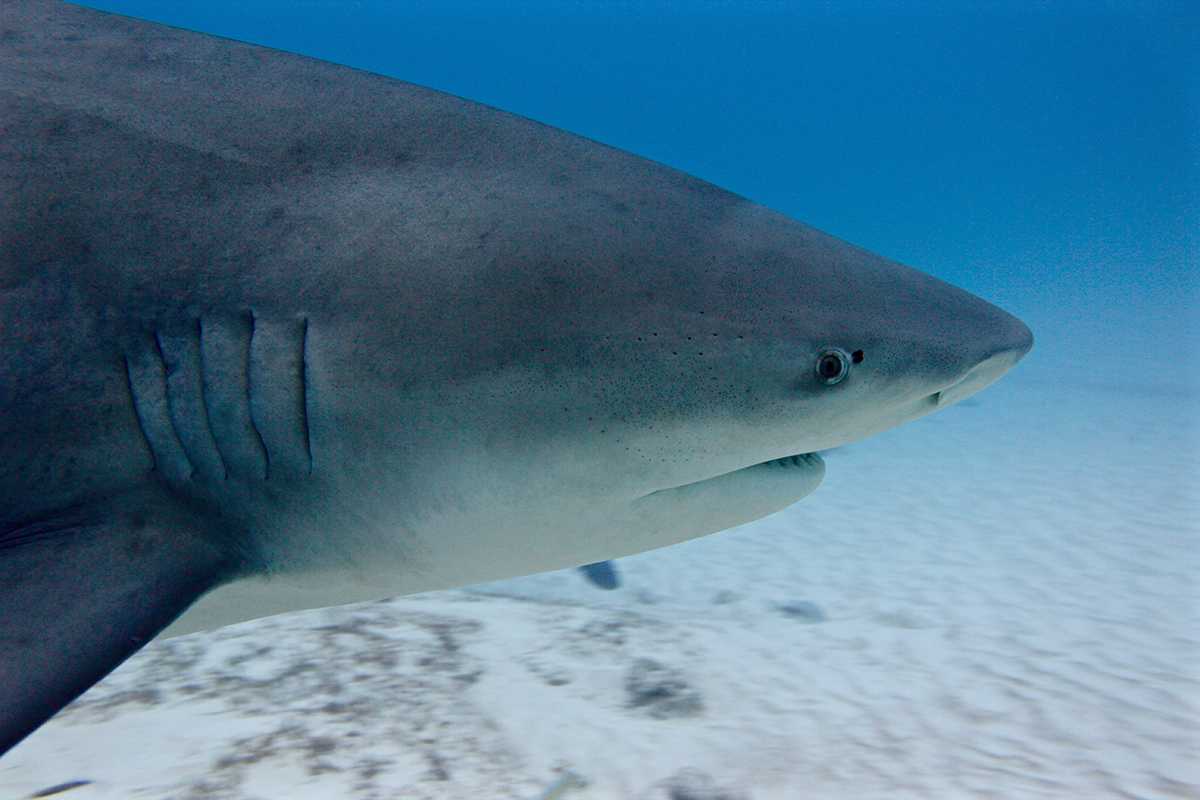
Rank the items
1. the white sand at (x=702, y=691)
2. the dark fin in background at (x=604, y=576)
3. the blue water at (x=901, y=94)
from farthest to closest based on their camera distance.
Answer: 1. the blue water at (x=901, y=94)
2. the dark fin in background at (x=604, y=576)
3. the white sand at (x=702, y=691)

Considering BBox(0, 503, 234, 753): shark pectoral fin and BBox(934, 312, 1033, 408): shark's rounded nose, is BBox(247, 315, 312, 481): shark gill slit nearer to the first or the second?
BBox(0, 503, 234, 753): shark pectoral fin

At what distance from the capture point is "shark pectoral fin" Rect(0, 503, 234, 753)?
85 cm

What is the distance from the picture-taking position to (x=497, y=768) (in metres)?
2.27

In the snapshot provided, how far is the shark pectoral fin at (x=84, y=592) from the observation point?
2.78 ft

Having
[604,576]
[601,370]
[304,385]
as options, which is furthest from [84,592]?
[604,576]

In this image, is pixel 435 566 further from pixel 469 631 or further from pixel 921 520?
pixel 921 520

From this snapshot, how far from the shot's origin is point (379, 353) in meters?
1.21

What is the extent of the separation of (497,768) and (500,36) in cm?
11454

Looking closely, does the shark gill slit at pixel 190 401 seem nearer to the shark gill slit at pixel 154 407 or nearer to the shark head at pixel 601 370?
the shark gill slit at pixel 154 407

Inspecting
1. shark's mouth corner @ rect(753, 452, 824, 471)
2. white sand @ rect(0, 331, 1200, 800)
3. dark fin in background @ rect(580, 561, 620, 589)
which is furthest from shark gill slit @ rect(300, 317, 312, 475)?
dark fin in background @ rect(580, 561, 620, 589)

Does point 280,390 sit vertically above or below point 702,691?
above

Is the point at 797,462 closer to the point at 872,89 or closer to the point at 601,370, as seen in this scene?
the point at 601,370

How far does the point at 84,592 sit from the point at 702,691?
268cm

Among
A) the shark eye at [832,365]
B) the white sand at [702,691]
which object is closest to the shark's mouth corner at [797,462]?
the shark eye at [832,365]
